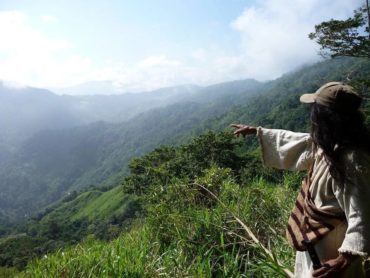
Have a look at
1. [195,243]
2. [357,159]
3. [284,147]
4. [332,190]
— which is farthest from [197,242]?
[357,159]

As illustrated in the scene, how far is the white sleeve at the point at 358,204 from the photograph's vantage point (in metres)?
1.92

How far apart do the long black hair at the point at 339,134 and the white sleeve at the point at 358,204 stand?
0.16 feet

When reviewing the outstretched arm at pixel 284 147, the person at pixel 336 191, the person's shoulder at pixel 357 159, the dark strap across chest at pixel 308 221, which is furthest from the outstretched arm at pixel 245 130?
the person's shoulder at pixel 357 159

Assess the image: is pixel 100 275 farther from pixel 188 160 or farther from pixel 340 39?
pixel 188 160

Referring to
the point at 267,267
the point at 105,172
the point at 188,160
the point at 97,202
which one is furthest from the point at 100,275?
the point at 105,172

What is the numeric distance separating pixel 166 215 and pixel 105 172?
169 meters

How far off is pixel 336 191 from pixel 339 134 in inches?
11.0

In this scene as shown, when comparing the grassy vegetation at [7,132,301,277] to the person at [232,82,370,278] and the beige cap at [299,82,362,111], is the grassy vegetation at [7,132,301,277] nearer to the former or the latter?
the person at [232,82,370,278]

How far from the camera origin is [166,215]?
4.77 meters

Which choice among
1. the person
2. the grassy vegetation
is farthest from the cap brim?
the grassy vegetation

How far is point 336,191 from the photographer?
2.06 metres

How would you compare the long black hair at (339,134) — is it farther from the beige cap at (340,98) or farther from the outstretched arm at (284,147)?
the outstretched arm at (284,147)

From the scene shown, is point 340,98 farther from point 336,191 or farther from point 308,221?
point 308,221

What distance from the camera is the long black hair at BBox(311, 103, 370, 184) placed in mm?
2020
